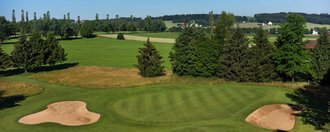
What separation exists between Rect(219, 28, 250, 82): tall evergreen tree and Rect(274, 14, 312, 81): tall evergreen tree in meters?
5.35

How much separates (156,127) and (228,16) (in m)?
46.8

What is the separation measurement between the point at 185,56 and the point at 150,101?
22.5 metres

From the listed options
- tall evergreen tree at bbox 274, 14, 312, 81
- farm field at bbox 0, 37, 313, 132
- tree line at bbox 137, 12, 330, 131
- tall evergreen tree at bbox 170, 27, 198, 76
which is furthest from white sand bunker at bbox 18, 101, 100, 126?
tall evergreen tree at bbox 274, 14, 312, 81

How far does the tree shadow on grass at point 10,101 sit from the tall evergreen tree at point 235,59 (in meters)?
32.3

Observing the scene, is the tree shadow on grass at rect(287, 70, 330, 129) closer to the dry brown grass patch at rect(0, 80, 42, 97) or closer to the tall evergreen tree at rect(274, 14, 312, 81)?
the tall evergreen tree at rect(274, 14, 312, 81)

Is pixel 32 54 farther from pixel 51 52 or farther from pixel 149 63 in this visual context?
pixel 149 63

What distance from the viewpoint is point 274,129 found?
1363 inches

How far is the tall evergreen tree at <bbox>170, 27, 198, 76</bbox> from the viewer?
65625mm

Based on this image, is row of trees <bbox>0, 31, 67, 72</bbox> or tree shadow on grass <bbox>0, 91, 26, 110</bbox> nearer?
tree shadow on grass <bbox>0, 91, 26, 110</bbox>

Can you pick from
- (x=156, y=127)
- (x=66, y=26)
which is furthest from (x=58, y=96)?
(x=66, y=26)

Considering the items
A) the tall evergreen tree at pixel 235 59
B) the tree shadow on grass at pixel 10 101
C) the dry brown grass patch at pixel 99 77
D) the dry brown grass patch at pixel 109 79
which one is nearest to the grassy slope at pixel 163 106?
the tree shadow on grass at pixel 10 101

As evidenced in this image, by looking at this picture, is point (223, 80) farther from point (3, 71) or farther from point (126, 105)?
point (3, 71)

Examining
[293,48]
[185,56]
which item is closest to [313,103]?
[293,48]

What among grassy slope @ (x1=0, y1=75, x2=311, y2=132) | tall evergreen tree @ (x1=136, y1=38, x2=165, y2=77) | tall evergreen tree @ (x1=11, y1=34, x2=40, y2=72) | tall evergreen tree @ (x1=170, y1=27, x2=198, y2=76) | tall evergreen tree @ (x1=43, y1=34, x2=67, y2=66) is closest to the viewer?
grassy slope @ (x1=0, y1=75, x2=311, y2=132)
